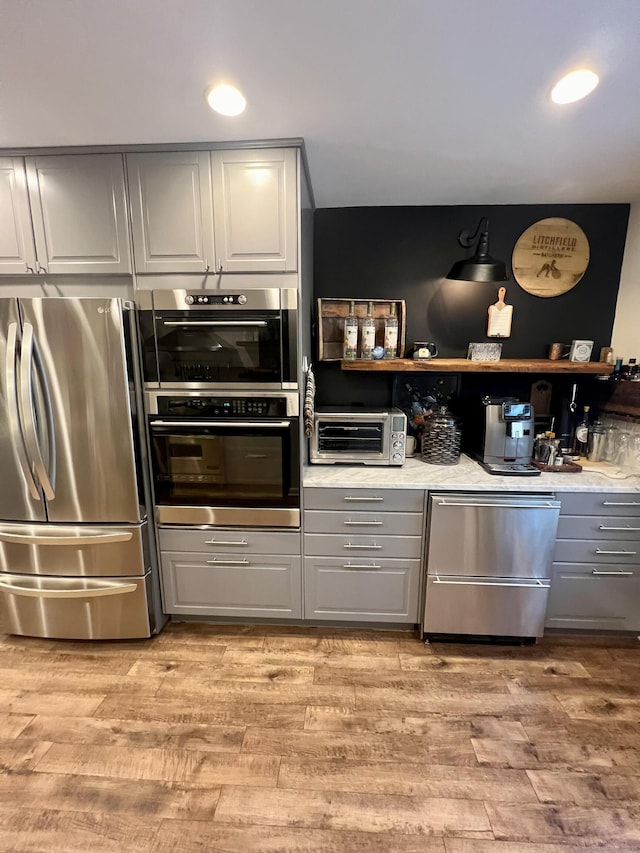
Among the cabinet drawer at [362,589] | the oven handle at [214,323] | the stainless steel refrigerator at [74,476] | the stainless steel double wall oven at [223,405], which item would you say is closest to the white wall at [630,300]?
the cabinet drawer at [362,589]

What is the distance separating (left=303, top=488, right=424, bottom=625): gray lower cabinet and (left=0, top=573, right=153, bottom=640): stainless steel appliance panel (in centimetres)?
93

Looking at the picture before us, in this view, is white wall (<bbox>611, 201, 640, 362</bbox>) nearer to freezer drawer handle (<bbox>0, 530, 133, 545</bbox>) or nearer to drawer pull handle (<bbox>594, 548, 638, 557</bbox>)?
drawer pull handle (<bbox>594, 548, 638, 557</bbox>)

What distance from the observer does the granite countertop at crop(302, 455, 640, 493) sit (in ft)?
6.39

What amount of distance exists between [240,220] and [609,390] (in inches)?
92.4

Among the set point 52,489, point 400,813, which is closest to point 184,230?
point 52,489

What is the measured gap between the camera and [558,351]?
2.40m

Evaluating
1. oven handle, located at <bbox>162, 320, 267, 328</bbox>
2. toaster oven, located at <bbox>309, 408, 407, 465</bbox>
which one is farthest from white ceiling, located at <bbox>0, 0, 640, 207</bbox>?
toaster oven, located at <bbox>309, 408, 407, 465</bbox>

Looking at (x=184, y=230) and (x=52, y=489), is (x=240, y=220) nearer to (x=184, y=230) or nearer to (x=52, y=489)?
(x=184, y=230)

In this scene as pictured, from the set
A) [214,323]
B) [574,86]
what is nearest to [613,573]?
[574,86]

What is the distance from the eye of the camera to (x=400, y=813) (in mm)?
1342

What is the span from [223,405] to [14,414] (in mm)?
985

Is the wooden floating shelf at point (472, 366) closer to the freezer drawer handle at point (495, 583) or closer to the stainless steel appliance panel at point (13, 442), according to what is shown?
the freezer drawer handle at point (495, 583)

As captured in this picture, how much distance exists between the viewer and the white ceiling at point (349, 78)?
3.51ft

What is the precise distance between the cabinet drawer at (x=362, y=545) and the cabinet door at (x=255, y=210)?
4.59ft
